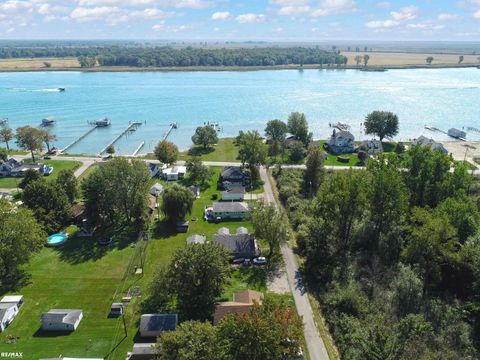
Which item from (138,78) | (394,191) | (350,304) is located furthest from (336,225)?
(138,78)

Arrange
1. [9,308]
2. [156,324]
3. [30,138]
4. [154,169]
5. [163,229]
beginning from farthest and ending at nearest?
1. [30,138]
2. [154,169]
3. [163,229]
4. [9,308]
5. [156,324]

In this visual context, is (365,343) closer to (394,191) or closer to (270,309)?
(270,309)

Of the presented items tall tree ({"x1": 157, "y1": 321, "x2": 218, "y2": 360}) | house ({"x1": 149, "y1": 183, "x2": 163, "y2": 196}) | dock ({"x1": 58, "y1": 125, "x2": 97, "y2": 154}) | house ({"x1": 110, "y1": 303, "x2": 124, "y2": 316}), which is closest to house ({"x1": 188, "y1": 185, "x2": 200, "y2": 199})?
house ({"x1": 149, "y1": 183, "x2": 163, "y2": 196})

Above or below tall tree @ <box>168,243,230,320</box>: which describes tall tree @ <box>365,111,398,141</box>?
above

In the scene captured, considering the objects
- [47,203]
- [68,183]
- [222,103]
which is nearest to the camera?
[47,203]

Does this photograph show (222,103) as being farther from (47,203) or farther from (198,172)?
(47,203)

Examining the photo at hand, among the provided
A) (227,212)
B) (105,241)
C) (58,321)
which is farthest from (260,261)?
(58,321)

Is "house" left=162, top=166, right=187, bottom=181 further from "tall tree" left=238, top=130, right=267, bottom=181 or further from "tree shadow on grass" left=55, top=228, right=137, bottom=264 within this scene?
"tree shadow on grass" left=55, top=228, right=137, bottom=264
